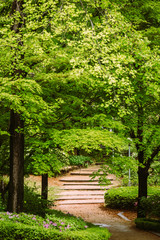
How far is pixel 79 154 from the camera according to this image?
30.9 metres

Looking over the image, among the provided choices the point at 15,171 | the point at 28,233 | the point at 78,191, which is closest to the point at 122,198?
the point at 78,191

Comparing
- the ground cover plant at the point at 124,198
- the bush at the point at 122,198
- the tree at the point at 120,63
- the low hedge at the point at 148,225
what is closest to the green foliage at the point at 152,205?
the low hedge at the point at 148,225

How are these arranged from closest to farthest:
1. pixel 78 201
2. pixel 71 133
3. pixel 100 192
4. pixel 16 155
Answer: pixel 71 133
pixel 16 155
pixel 78 201
pixel 100 192

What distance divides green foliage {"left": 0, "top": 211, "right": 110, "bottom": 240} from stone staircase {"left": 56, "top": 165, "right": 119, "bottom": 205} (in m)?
9.74

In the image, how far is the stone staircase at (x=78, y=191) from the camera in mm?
19375

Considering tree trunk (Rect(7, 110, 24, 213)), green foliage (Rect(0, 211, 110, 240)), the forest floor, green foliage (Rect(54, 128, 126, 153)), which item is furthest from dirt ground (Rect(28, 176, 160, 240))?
green foliage (Rect(54, 128, 126, 153))

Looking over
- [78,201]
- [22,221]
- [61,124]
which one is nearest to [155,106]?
[61,124]

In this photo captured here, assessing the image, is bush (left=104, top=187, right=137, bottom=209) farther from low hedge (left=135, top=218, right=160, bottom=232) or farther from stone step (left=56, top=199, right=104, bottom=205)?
low hedge (left=135, top=218, right=160, bottom=232)

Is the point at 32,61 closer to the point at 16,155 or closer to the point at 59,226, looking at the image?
the point at 16,155

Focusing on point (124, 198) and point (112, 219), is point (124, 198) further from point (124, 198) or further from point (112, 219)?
point (112, 219)

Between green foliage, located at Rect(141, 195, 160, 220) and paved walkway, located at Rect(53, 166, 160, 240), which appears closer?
paved walkway, located at Rect(53, 166, 160, 240)

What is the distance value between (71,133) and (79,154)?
75.6ft

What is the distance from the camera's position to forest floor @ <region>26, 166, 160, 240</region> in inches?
439

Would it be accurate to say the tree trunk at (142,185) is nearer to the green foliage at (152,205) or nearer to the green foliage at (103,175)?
the green foliage at (152,205)
